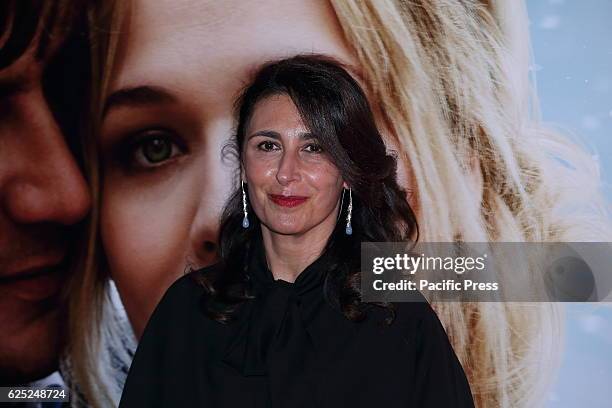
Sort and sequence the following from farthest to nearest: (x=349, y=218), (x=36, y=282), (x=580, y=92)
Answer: (x=36, y=282)
(x=580, y=92)
(x=349, y=218)

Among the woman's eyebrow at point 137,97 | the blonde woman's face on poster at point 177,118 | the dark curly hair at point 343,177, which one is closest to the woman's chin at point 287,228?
the dark curly hair at point 343,177

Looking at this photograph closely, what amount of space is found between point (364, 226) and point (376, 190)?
0.26 feet

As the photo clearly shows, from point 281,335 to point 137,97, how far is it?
87cm

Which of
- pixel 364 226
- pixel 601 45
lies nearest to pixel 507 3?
pixel 601 45

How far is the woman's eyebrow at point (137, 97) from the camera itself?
1.94m

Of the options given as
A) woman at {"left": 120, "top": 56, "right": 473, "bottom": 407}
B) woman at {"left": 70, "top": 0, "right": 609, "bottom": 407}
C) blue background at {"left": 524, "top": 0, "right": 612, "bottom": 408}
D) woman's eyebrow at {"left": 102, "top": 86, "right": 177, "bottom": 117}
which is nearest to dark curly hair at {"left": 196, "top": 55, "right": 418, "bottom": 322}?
woman at {"left": 120, "top": 56, "right": 473, "bottom": 407}

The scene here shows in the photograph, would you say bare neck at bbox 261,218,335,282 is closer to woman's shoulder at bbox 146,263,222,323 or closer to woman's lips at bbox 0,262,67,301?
woman's shoulder at bbox 146,263,222,323

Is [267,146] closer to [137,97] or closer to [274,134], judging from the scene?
[274,134]

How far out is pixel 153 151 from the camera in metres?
1.96

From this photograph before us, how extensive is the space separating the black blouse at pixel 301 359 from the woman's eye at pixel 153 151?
0.60 m

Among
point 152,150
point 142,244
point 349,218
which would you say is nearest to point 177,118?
point 152,150

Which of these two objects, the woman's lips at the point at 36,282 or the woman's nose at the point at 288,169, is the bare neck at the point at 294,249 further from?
the woman's lips at the point at 36,282

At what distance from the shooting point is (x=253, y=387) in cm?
139

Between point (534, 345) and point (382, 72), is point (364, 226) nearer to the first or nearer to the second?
point (382, 72)
